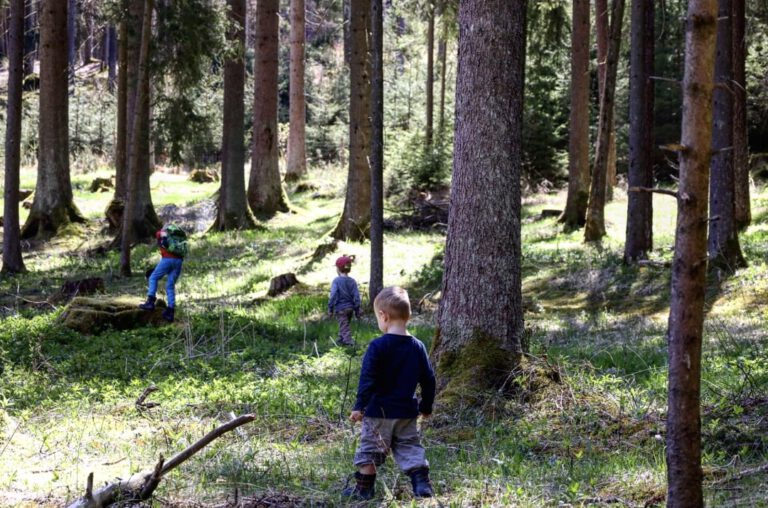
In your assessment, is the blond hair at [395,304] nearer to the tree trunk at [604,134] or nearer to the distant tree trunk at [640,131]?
the distant tree trunk at [640,131]

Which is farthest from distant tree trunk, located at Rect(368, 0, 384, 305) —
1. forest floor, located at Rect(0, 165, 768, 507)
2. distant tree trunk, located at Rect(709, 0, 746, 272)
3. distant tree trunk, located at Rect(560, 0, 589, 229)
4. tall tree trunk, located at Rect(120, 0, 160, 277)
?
distant tree trunk, located at Rect(560, 0, 589, 229)

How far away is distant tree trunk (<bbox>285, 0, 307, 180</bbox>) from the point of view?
33.9 meters

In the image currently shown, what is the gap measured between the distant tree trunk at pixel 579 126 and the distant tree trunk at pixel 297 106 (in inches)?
519

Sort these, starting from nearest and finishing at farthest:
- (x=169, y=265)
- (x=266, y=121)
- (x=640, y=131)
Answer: (x=169, y=265) < (x=640, y=131) < (x=266, y=121)

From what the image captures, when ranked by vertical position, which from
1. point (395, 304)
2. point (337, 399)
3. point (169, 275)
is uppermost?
point (395, 304)

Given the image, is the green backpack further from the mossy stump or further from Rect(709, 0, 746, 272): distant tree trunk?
Rect(709, 0, 746, 272): distant tree trunk

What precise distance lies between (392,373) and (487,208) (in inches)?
113

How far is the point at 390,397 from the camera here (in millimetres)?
5480

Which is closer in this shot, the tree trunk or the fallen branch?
the fallen branch

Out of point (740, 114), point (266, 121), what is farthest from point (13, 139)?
point (740, 114)

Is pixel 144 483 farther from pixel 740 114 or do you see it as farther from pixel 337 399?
pixel 740 114

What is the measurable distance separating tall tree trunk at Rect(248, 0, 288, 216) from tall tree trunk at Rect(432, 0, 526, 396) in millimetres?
18299

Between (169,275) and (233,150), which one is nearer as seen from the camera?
(169,275)

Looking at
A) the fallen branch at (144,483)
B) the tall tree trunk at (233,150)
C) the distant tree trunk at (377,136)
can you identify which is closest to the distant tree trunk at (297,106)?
the tall tree trunk at (233,150)
